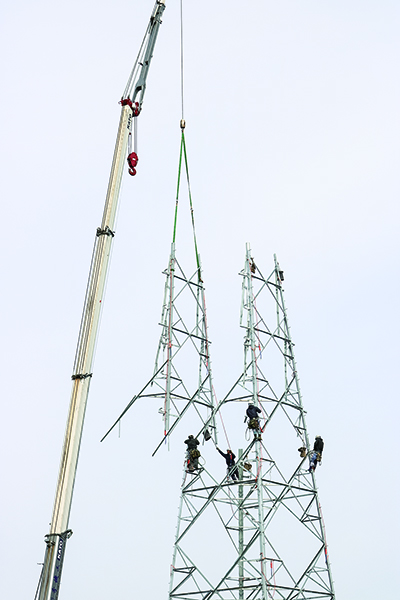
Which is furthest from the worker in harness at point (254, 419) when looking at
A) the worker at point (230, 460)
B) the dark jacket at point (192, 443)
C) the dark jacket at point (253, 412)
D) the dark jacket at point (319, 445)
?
the dark jacket at point (319, 445)

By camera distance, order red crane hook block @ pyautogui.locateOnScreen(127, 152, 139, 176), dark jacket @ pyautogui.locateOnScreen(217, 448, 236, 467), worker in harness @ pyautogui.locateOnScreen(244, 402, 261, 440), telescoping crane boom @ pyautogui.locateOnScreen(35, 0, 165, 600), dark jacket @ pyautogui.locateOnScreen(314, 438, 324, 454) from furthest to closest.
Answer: dark jacket @ pyautogui.locateOnScreen(314, 438, 324, 454)
dark jacket @ pyautogui.locateOnScreen(217, 448, 236, 467)
worker in harness @ pyautogui.locateOnScreen(244, 402, 261, 440)
red crane hook block @ pyautogui.locateOnScreen(127, 152, 139, 176)
telescoping crane boom @ pyautogui.locateOnScreen(35, 0, 165, 600)

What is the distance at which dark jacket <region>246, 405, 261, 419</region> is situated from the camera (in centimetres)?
3067

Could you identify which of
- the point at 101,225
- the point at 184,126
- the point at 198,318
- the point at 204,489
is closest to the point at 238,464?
the point at 204,489

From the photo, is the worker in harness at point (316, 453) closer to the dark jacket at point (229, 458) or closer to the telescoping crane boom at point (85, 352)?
the dark jacket at point (229, 458)

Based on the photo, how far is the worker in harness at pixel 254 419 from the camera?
3045cm

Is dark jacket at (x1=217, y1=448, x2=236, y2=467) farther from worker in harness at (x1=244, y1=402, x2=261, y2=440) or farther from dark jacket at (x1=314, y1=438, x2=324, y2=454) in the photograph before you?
dark jacket at (x1=314, y1=438, x2=324, y2=454)

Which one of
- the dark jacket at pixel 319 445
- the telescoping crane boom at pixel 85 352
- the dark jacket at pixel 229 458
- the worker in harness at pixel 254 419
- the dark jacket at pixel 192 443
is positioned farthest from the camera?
the dark jacket at pixel 319 445

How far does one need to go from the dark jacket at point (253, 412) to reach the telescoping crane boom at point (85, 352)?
11.3 metres

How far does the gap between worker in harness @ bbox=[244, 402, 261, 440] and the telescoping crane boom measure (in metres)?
11.3

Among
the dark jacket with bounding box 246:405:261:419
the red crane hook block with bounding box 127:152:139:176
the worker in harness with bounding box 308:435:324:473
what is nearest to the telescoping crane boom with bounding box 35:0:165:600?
the red crane hook block with bounding box 127:152:139:176

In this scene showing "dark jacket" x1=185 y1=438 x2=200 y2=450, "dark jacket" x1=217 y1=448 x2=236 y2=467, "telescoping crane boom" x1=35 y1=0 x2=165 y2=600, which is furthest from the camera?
"dark jacket" x1=217 y1=448 x2=236 y2=467

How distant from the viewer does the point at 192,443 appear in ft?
103

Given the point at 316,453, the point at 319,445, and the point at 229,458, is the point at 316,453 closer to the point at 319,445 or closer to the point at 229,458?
the point at 319,445

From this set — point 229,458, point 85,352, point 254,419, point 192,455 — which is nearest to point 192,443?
point 192,455
